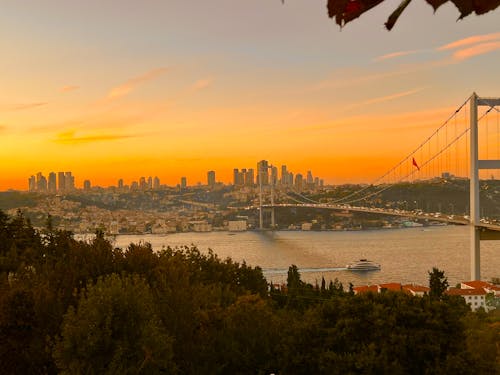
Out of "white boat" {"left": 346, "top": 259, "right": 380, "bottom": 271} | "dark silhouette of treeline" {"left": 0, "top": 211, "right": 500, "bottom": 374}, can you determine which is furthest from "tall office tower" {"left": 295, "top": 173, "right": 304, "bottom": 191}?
"dark silhouette of treeline" {"left": 0, "top": 211, "right": 500, "bottom": 374}

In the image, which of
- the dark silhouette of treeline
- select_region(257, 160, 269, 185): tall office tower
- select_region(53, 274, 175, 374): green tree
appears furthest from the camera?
select_region(257, 160, 269, 185): tall office tower

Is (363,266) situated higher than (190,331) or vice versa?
(190,331)

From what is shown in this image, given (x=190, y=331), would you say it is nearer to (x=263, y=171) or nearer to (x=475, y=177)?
(x=475, y=177)

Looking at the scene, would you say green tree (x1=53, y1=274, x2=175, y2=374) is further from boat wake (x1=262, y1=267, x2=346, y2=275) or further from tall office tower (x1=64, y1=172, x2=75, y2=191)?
tall office tower (x1=64, y1=172, x2=75, y2=191)

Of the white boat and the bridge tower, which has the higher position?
the bridge tower

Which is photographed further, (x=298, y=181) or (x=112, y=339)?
(x=298, y=181)

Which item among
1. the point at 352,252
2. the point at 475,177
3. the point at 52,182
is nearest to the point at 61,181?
the point at 52,182

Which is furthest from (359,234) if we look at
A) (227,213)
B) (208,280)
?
(208,280)

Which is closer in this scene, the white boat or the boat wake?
the boat wake
